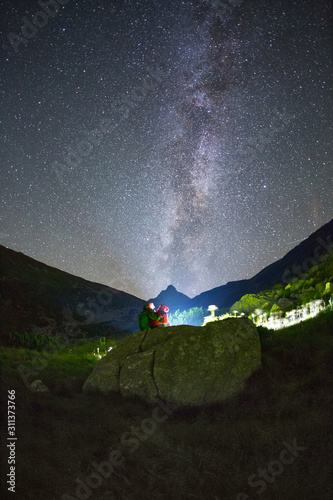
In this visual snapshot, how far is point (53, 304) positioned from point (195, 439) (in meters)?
67.3

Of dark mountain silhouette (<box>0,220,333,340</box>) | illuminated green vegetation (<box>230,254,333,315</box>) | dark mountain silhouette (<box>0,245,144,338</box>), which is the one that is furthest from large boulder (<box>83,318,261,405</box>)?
dark mountain silhouette (<box>0,245,144,338</box>)

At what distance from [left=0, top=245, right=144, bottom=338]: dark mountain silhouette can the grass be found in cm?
3568

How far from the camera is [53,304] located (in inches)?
2689

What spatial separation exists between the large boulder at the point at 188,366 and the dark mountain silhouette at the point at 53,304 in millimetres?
34182

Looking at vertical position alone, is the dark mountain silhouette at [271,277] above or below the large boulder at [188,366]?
above

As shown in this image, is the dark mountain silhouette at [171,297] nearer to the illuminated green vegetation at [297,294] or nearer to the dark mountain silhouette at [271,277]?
the dark mountain silhouette at [271,277]

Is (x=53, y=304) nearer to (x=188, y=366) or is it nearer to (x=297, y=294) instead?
(x=297, y=294)

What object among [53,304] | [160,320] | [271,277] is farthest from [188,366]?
[271,277]

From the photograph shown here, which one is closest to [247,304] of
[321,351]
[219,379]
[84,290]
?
[321,351]

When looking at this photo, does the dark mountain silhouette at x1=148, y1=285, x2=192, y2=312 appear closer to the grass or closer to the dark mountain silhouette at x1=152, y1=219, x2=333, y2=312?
the dark mountain silhouette at x1=152, y1=219, x2=333, y2=312

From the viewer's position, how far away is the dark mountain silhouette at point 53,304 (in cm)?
5325

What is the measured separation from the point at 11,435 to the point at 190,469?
340 centimetres

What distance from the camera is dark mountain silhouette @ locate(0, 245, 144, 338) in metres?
53.2

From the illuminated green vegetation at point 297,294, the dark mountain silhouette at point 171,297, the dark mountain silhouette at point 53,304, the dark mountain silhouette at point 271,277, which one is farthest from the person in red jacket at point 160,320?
the dark mountain silhouette at point 171,297
